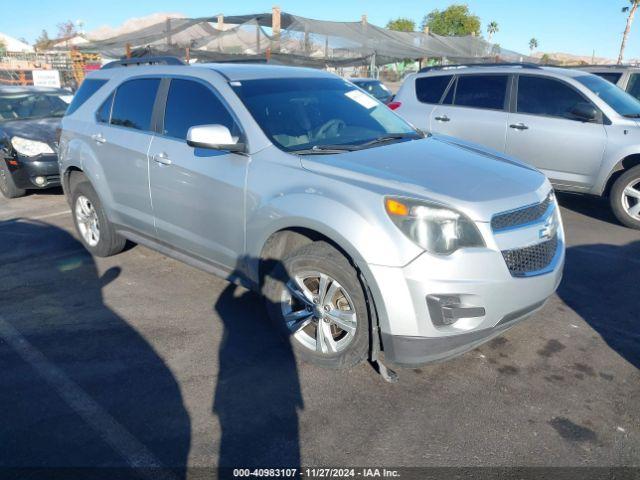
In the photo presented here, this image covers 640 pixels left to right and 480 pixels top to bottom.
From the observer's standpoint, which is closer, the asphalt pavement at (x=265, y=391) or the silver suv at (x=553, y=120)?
the asphalt pavement at (x=265, y=391)

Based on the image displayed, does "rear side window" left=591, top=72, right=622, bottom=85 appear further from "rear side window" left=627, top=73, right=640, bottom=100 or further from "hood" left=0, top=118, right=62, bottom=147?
"hood" left=0, top=118, right=62, bottom=147

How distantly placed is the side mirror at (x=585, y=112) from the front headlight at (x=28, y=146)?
732cm

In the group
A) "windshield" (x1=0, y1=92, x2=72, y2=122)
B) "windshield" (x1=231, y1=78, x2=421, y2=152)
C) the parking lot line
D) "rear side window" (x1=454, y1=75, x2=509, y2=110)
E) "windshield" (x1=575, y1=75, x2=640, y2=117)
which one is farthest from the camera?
"windshield" (x1=0, y1=92, x2=72, y2=122)

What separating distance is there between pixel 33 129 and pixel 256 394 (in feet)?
22.3

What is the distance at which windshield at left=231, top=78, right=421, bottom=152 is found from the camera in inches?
142

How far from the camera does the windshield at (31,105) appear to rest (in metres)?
8.70

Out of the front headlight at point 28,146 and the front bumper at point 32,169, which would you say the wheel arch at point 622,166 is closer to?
the front bumper at point 32,169

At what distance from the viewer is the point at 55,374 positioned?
325 cm

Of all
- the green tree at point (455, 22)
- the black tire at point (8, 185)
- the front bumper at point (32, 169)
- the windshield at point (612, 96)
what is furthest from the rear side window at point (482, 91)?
the green tree at point (455, 22)

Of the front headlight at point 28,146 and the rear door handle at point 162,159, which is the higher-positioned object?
the rear door handle at point 162,159

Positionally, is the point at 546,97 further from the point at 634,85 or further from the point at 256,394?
the point at 256,394

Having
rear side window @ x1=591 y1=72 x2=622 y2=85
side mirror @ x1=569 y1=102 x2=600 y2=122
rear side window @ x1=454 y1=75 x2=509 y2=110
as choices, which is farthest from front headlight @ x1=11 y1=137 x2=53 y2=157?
rear side window @ x1=591 y1=72 x2=622 y2=85

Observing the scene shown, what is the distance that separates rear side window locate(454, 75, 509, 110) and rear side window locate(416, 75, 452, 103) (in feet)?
0.80

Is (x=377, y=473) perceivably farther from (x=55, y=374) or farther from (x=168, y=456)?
(x=55, y=374)
